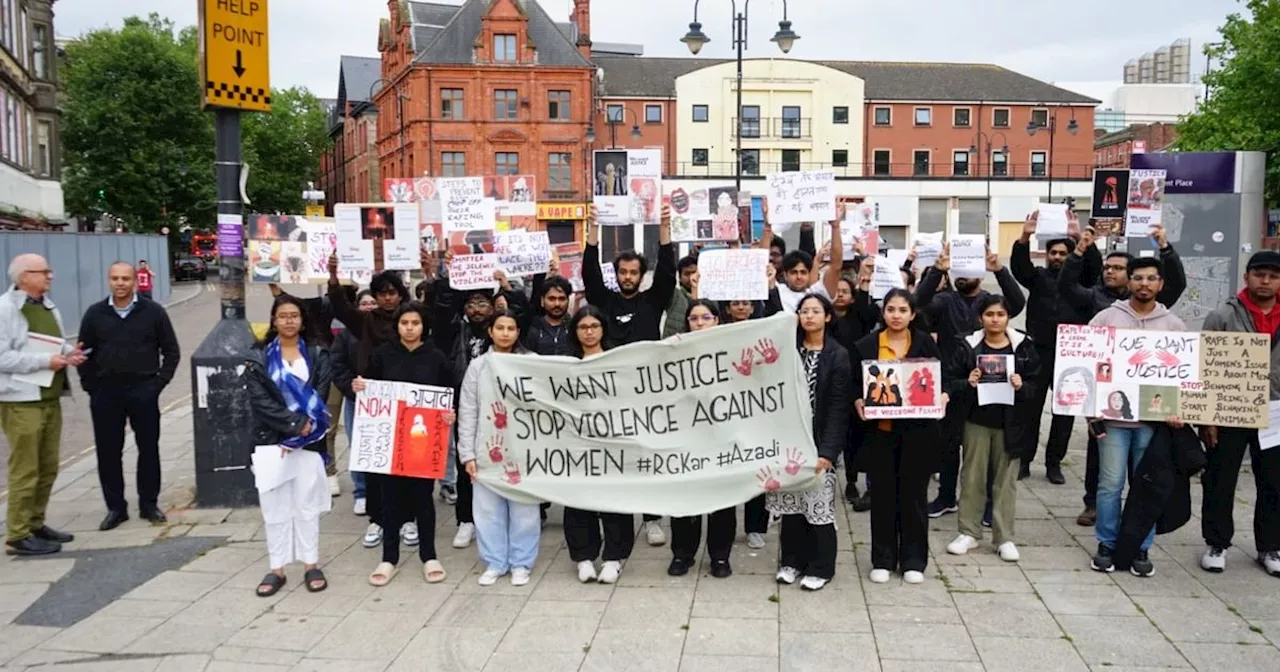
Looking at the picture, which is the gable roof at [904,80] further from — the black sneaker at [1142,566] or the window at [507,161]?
the black sneaker at [1142,566]

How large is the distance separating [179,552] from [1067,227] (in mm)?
7598

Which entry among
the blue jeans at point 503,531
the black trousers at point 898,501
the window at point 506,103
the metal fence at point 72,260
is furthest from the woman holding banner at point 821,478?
the window at point 506,103

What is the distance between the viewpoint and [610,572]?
6332mm

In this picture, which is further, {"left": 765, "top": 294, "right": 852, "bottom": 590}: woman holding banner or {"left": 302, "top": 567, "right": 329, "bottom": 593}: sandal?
{"left": 302, "top": 567, "right": 329, "bottom": 593}: sandal

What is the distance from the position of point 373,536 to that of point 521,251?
9.89 ft

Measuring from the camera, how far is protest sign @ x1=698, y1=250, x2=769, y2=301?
7.30m

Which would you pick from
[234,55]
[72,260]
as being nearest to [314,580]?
[234,55]

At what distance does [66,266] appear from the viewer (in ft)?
79.7

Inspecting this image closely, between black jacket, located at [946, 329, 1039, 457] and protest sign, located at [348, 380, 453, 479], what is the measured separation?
3.39m

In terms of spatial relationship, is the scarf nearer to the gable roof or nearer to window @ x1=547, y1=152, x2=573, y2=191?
window @ x1=547, y1=152, x2=573, y2=191

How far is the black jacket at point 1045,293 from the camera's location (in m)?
8.05

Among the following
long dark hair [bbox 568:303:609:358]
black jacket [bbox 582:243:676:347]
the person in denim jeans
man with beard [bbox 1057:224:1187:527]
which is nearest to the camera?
the person in denim jeans

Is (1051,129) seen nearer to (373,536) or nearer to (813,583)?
(813,583)

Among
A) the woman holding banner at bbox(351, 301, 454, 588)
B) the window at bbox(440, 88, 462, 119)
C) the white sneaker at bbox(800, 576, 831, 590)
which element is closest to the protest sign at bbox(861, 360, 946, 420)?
the white sneaker at bbox(800, 576, 831, 590)
